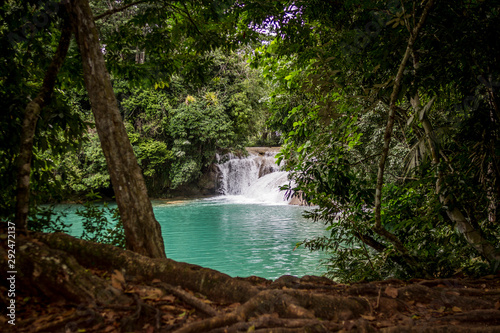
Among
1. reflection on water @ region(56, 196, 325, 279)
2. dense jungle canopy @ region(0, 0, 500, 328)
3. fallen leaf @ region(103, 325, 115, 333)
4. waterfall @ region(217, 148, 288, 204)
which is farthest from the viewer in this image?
waterfall @ region(217, 148, 288, 204)

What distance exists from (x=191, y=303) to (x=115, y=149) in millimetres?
1593

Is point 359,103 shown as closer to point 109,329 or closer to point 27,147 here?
point 109,329

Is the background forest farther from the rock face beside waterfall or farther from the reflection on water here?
the rock face beside waterfall

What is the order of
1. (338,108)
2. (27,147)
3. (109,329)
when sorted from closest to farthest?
1. (109,329)
2. (27,147)
3. (338,108)

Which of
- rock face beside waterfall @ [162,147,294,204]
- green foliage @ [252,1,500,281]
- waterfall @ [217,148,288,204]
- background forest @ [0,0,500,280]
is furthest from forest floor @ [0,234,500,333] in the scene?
rock face beside waterfall @ [162,147,294,204]

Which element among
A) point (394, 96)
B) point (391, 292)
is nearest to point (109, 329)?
point (391, 292)

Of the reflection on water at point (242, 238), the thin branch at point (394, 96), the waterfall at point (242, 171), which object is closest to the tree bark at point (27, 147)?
the reflection on water at point (242, 238)

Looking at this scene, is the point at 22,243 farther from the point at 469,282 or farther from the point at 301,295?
the point at 469,282

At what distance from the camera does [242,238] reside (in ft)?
32.0

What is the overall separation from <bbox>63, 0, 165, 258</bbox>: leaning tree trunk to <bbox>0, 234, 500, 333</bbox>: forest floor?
37 cm

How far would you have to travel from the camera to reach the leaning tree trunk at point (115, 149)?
114 inches

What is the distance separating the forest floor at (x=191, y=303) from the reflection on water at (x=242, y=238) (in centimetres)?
284

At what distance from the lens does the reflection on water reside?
7.13 m

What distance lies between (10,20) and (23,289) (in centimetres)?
286
